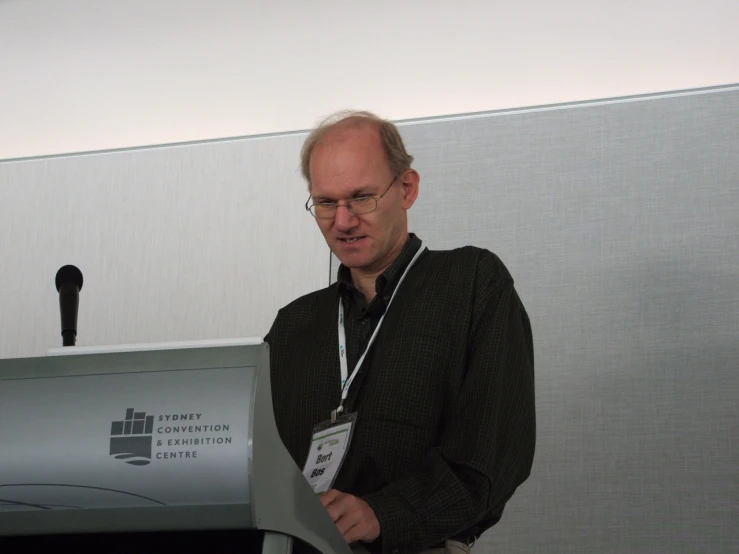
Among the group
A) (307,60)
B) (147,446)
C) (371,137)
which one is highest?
(307,60)

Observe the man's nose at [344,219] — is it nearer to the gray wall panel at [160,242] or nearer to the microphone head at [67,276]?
the microphone head at [67,276]

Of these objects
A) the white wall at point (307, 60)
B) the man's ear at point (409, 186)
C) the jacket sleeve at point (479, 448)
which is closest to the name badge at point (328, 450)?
the jacket sleeve at point (479, 448)

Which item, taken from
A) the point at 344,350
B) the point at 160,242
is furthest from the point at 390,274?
the point at 160,242

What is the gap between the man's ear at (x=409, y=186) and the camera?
2.05 meters

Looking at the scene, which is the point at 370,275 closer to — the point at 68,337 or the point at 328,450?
the point at 328,450

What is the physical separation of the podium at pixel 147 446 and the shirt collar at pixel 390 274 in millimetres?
887

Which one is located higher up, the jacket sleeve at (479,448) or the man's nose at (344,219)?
the man's nose at (344,219)

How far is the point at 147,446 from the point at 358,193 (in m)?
1.05

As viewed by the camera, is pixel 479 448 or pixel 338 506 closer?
pixel 338 506

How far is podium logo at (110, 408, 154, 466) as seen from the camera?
969 millimetres

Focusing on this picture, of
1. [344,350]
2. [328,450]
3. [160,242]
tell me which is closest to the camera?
[328,450]

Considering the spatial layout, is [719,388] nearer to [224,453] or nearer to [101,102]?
[224,453]

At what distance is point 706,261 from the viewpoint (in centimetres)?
267

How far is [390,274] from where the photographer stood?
75.7 inches
